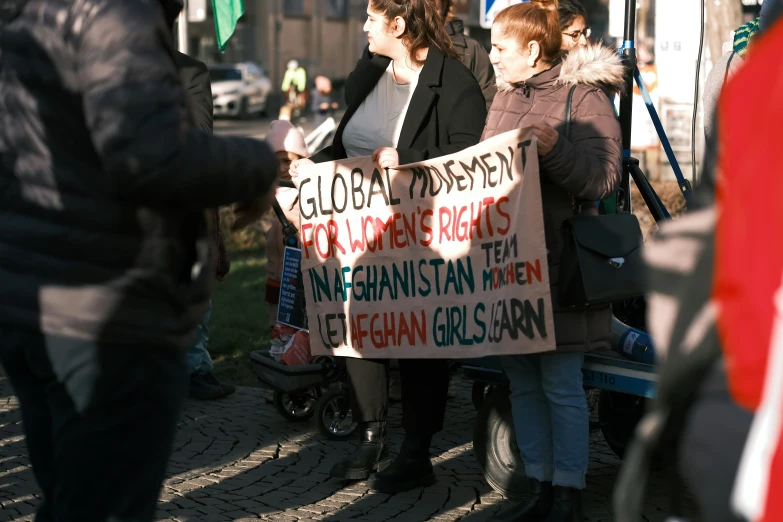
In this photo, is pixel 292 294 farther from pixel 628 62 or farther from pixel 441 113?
pixel 628 62

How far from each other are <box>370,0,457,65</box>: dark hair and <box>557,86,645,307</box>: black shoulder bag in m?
0.91

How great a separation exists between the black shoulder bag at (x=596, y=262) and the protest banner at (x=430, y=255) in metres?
0.10

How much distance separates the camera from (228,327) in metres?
8.92

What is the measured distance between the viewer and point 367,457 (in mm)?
5035

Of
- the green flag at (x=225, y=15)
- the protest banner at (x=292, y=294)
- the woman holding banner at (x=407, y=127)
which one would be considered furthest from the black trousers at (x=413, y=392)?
the green flag at (x=225, y=15)

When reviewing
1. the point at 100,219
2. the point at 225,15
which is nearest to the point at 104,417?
the point at 100,219

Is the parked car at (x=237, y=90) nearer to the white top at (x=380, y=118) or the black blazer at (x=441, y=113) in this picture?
the white top at (x=380, y=118)

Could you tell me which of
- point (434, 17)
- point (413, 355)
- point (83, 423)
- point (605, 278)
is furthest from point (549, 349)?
point (83, 423)

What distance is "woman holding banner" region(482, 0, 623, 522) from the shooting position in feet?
13.6

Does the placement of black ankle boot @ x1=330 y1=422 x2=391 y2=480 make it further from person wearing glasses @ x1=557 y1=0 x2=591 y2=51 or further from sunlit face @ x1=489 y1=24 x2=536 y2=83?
person wearing glasses @ x1=557 y1=0 x2=591 y2=51

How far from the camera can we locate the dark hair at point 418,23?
485cm

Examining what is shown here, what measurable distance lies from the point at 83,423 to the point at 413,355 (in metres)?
2.53

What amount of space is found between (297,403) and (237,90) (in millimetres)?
34360

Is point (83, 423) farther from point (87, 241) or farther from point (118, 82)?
point (118, 82)
